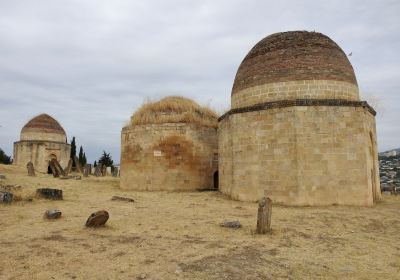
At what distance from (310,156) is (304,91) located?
2272 mm

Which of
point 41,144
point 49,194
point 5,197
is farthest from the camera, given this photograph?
point 41,144

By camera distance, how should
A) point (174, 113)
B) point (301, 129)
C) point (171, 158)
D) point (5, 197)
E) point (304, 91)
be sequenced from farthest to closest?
point (174, 113) < point (171, 158) < point (304, 91) < point (301, 129) < point (5, 197)

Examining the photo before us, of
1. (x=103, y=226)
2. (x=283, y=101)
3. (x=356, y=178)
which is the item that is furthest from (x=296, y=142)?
(x=103, y=226)

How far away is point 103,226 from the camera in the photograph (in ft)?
24.0

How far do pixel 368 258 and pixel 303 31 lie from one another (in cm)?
936

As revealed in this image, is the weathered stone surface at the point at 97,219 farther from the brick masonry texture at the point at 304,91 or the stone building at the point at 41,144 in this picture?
the stone building at the point at 41,144

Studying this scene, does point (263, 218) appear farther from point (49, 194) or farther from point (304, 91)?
point (49, 194)

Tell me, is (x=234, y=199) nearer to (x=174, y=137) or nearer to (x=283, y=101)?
(x=283, y=101)

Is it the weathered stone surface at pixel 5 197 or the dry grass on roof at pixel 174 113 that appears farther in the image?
the dry grass on roof at pixel 174 113

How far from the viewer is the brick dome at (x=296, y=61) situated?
11.5 meters

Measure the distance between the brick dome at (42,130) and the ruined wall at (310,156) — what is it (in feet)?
78.0

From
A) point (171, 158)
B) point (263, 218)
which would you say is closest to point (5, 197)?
point (171, 158)

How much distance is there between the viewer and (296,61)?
38.3 feet

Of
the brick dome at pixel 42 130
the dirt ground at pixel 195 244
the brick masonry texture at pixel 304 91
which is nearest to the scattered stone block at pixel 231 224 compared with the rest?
the dirt ground at pixel 195 244
